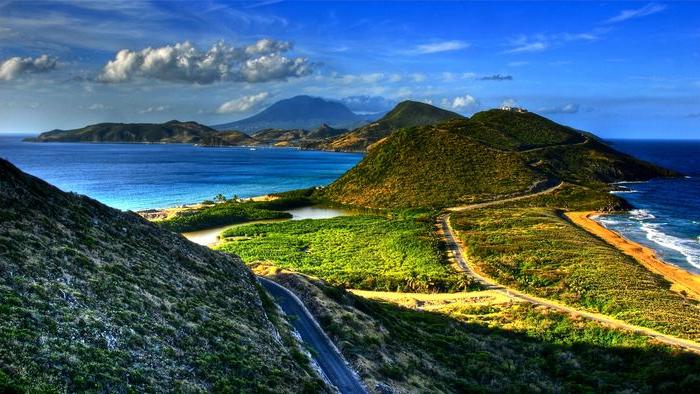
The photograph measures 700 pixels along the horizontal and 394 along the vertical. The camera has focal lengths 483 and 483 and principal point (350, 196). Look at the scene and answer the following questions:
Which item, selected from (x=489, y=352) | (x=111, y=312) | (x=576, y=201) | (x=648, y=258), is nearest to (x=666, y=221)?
(x=576, y=201)

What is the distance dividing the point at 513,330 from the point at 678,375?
42.8ft

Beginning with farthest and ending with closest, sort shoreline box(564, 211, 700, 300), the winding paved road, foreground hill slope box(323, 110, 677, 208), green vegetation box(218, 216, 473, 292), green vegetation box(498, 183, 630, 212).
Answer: foreground hill slope box(323, 110, 677, 208), green vegetation box(498, 183, 630, 212), green vegetation box(218, 216, 473, 292), shoreline box(564, 211, 700, 300), the winding paved road

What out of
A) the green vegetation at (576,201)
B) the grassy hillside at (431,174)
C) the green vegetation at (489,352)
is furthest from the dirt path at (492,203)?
the green vegetation at (489,352)

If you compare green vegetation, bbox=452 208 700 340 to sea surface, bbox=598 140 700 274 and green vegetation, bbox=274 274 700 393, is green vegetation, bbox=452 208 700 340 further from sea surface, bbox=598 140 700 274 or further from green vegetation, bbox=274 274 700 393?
sea surface, bbox=598 140 700 274

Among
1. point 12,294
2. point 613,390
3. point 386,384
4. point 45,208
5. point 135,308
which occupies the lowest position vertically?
point 613,390

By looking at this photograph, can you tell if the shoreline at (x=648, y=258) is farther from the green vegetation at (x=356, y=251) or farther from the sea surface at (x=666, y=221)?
the green vegetation at (x=356, y=251)

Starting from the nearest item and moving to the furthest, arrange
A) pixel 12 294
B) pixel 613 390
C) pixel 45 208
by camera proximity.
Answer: pixel 12 294
pixel 45 208
pixel 613 390

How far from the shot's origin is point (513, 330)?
146 ft

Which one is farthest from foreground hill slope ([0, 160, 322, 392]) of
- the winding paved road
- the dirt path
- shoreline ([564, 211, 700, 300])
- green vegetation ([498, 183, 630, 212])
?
green vegetation ([498, 183, 630, 212])

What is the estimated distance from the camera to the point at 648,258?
226 feet

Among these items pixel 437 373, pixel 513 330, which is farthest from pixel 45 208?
pixel 513 330

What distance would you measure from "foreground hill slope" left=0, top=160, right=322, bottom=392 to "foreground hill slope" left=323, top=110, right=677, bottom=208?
315 feet

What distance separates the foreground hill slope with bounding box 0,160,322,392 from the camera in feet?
54.0

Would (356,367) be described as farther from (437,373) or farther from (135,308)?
(135,308)
